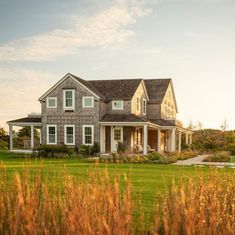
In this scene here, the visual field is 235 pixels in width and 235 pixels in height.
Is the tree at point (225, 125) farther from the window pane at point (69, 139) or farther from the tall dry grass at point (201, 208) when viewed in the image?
the tall dry grass at point (201, 208)

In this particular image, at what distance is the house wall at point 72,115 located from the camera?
29.0 m

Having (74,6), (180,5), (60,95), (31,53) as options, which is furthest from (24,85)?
(180,5)

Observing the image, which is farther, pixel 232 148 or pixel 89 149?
pixel 232 148

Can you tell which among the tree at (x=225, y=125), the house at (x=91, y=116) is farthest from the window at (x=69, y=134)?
the tree at (x=225, y=125)

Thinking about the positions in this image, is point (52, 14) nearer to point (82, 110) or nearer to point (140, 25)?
point (140, 25)

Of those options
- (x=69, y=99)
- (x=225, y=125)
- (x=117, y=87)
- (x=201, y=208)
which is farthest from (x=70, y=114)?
(x=201, y=208)

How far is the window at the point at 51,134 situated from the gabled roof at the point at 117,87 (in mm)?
Answer: 4987

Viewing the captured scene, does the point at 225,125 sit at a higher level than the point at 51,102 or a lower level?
lower

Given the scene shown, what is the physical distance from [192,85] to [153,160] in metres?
8.62

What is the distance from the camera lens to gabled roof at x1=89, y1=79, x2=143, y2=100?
30281 millimetres

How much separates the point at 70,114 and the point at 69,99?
1196 millimetres

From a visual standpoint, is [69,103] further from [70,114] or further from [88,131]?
[88,131]

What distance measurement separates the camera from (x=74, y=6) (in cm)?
1562

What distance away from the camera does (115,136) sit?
29.8 meters
